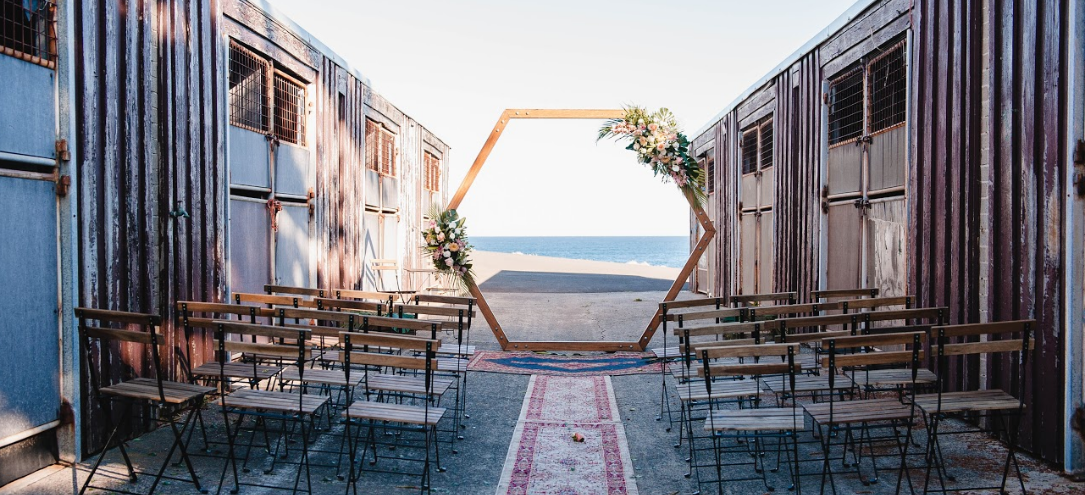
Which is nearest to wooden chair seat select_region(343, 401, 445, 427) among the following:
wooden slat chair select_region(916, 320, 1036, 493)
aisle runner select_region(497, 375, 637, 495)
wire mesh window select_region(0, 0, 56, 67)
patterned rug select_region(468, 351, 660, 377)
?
aisle runner select_region(497, 375, 637, 495)

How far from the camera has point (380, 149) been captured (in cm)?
1371

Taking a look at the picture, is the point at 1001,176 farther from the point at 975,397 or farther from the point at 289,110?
the point at 289,110

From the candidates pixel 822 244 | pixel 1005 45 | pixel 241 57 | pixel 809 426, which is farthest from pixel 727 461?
pixel 241 57

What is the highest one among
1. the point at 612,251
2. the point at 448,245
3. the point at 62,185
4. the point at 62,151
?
the point at 62,151

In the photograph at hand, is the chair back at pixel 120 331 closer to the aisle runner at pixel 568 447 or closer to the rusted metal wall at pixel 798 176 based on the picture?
the aisle runner at pixel 568 447

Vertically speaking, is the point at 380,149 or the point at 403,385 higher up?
the point at 380,149

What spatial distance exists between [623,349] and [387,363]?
5.40 m

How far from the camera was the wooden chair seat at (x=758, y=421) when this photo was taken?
404cm

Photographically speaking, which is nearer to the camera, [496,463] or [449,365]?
[496,463]

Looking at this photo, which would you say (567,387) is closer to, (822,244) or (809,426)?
(809,426)

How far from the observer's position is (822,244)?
9.11m

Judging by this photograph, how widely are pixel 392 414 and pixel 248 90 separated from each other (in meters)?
5.60

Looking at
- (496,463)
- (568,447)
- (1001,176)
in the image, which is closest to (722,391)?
(568,447)

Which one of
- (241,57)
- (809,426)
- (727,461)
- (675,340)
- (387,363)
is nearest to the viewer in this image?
(387,363)
